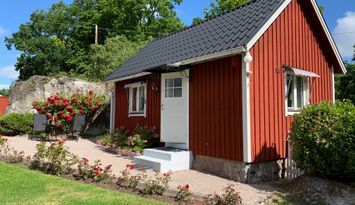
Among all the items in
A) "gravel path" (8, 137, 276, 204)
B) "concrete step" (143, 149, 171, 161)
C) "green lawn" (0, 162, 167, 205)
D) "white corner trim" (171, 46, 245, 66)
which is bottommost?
"gravel path" (8, 137, 276, 204)

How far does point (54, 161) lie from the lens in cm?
669

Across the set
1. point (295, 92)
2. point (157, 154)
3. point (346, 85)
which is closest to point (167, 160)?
point (157, 154)

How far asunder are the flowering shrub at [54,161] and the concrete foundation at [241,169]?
3.18 m

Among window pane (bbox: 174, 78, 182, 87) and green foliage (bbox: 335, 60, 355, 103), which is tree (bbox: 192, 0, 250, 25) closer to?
green foliage (bbox: 335, 60, 355, 103)

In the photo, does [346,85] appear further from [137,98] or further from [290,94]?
[137,98]

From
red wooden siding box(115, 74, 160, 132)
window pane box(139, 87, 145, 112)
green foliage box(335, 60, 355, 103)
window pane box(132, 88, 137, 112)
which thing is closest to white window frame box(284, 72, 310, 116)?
red wooden siding box(115, 74, 160, 132)

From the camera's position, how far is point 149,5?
3262 cm

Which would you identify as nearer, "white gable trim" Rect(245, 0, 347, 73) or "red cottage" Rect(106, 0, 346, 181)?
"white gable trim" Rect(245, 0, 347, 73)

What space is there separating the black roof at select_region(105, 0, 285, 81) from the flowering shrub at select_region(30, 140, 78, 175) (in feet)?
11.0

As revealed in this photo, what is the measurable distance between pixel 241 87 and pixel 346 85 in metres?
15.5

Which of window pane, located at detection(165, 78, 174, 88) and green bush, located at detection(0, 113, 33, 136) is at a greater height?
window pane, located at detection(165, 78, 174, 88)

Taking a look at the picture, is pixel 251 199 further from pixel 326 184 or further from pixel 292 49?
pixel 292 49

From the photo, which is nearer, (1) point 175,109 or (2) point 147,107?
(1) point 175,109

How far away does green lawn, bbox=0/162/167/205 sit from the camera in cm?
480
